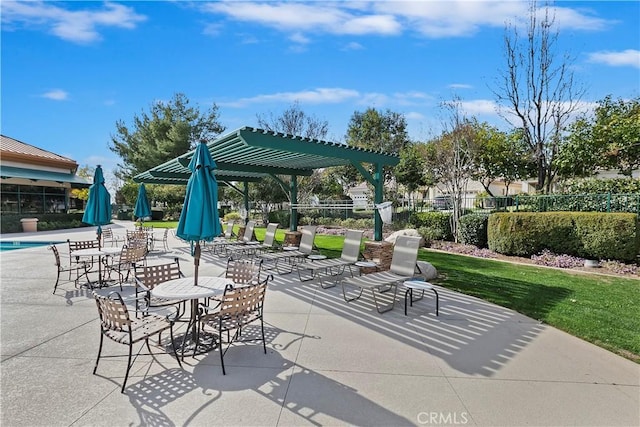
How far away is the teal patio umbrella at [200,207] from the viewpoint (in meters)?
4.55

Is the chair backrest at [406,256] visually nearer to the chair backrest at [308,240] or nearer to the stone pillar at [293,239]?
the chair backrest at [308,240]

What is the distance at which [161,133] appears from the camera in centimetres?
3322

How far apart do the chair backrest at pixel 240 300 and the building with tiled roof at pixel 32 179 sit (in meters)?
23.8

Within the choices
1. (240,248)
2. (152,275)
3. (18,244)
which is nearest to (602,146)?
(240,248)

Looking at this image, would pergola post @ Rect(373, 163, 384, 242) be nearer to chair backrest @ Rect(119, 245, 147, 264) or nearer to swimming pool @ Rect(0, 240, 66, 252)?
chair backrest @ Rect(119, 245, 147, 264)

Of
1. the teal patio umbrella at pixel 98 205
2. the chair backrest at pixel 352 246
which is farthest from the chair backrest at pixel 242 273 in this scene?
the teal patio umbrella at pixel 98 205

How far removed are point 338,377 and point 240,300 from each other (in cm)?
135

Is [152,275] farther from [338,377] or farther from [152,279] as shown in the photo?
[338,377]

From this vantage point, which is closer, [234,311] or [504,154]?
[234,311]

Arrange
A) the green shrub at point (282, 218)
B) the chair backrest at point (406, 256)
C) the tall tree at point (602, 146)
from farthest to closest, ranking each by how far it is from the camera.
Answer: the green shrub at point (282, 218), the tall tree at point (602, 146), the chair backrest at point (406, 256)

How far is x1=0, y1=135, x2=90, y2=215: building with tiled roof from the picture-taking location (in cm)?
2069

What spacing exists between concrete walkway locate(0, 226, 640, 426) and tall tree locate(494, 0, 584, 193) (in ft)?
43.1

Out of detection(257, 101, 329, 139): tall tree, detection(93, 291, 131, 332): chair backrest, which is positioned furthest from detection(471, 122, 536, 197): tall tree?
detection(93, 291, 131, 332): chair backrest

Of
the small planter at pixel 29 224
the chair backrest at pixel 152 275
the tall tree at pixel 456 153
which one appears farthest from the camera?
the small planter at pixel 29 224
